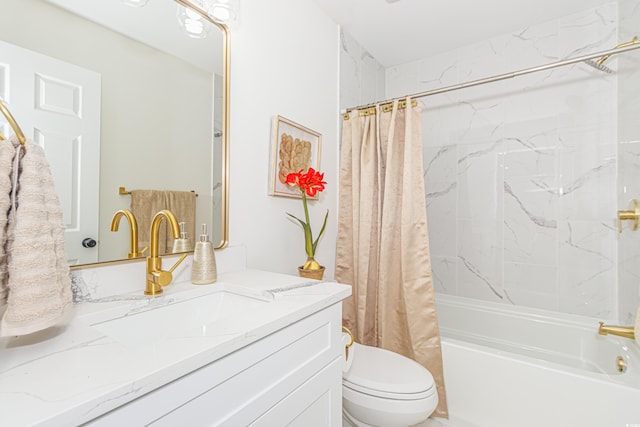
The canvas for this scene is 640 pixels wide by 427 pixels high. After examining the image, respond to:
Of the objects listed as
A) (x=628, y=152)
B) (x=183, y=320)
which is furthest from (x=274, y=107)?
(x=628, y=152)

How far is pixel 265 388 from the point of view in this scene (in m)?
0.72

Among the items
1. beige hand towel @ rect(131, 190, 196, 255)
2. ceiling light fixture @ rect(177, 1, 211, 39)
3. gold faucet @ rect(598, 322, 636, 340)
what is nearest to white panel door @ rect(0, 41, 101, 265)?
beige hand towel @ rect(131, 190, 196, 255)

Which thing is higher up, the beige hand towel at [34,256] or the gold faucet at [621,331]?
the beige hand towel at [34,256]

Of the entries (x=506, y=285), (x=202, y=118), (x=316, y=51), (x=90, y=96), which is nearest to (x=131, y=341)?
(x=90, y=96)

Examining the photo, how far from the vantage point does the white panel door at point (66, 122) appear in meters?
0.78

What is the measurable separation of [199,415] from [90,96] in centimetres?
92

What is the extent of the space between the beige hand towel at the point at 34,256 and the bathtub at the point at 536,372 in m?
1.66

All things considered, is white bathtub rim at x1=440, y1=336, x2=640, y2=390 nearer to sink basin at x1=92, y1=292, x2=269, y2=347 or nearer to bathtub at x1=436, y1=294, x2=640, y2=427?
bathtub at x1=436, y1=294, x2=640, y2=427

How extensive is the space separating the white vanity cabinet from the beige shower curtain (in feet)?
2.51

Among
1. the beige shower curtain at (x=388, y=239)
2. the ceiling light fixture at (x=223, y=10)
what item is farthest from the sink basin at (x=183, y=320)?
the ceiling light fixture at (x=223, y=10)

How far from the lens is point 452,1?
1.83 meters

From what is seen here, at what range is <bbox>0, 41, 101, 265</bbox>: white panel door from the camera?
78 centimetres

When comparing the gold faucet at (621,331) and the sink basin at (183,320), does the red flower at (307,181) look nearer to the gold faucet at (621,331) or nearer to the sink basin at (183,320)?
the sink basin at (183,320)

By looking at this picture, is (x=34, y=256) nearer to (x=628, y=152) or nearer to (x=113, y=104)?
(x=113, y=104)
